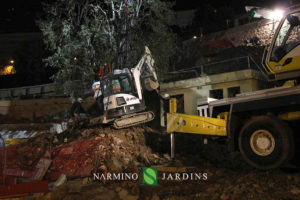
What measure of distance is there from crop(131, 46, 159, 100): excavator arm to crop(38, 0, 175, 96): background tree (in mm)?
3193

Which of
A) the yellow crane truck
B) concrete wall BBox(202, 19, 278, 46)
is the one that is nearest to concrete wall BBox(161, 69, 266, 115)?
concrete wall BBox(202, 19, 278, 46)

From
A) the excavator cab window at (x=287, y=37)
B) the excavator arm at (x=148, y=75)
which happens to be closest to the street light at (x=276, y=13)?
the excavator cab window at (x=287, y=37)

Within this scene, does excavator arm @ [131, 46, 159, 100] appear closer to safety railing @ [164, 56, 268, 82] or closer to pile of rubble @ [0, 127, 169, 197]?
pile of rubble @ [0, 127, 169, 197]

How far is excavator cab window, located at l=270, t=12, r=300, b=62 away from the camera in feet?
21.8

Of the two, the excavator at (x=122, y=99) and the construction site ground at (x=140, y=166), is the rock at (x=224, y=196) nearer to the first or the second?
the construction site ground at (x=140, y=166)

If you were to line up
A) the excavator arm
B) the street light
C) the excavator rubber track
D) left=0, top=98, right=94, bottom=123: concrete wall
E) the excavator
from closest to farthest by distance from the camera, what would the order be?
the street light < the excavator rubber track < the excavator < the excavator arm < left=0, top=98, right=94, bottom=123: concrete wall

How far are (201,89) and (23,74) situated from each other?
23.3 m

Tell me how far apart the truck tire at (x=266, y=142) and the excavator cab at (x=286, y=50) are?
116 centimetres

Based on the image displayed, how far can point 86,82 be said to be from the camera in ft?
55.1

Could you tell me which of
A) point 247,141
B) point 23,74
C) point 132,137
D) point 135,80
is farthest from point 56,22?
point 23,74

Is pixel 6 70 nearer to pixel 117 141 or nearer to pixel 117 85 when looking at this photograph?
pixel 117 85

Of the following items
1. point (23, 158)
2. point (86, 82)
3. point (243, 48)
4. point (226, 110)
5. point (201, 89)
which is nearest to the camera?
point (226, 110)

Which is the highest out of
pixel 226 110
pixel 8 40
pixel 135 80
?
pixel 8 40

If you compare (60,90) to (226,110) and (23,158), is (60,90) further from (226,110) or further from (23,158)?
(226,110)
